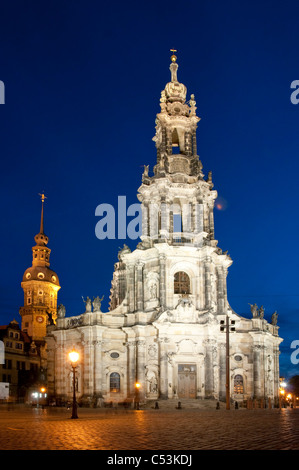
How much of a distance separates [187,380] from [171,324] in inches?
227

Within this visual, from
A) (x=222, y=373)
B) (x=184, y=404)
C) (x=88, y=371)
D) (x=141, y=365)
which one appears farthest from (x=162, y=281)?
(x=184, y=404)

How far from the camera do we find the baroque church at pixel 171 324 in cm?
5341

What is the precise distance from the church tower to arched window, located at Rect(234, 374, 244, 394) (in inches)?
2151

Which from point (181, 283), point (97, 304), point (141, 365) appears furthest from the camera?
point (181, 283)

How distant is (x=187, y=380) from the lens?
176 feet

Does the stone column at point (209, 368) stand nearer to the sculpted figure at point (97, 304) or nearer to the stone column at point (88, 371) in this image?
the stone column at point (88, 371)

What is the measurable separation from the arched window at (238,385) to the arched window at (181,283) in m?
10.2

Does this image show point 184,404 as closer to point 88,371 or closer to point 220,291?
point 88,371

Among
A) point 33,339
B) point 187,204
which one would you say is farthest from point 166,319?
point 33,339

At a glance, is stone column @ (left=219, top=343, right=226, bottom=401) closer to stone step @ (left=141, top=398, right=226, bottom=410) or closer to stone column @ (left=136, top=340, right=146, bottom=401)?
stone step @ (left=141, top=398, right=226, bottom=410)

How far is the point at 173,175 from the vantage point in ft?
197

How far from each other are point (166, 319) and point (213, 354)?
5899mm
